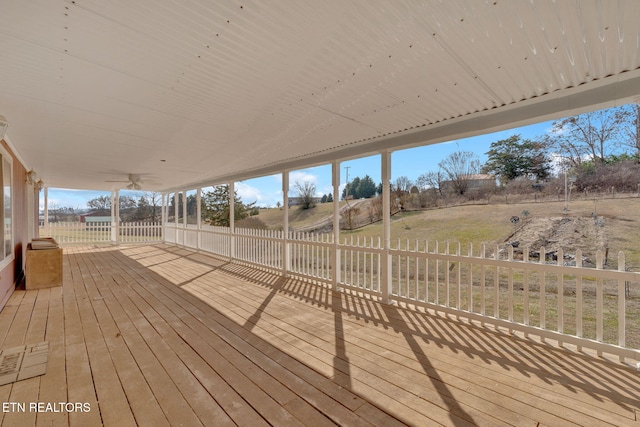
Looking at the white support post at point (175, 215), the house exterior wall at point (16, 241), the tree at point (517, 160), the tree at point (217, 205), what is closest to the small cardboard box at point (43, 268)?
the house exterior wall at point (16, 241)

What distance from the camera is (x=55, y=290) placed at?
491 centimetres

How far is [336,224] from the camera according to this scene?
16.1 feet

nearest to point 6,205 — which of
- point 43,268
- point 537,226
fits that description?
point 43,268

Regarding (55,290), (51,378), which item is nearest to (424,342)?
(51,378)

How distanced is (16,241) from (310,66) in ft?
21.3

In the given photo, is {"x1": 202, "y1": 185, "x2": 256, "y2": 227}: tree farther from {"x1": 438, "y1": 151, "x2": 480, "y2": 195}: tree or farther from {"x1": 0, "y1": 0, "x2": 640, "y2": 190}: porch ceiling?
{"x1": 438, "y1": 151, "x2": 480, "y2": 195}: tree

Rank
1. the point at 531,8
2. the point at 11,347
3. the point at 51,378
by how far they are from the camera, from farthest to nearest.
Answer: the point at 11,347
the point at 51,378
the point at 531,8

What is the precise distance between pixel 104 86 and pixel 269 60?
5.03 feet

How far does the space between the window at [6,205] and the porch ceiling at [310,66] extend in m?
0.51

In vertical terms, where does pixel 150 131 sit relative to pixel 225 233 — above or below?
above

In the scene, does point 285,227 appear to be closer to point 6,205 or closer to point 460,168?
point 460,168

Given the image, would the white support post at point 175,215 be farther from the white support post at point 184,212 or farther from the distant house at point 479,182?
the distant house at point 479,182

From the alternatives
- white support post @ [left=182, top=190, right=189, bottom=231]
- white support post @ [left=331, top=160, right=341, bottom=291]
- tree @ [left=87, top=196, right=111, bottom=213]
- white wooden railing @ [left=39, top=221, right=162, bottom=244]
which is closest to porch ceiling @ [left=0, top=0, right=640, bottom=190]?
white support post @ [left=331, top=160, right=341, bottom=291]

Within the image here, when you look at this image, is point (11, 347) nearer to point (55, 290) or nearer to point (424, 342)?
point (55, 290)
